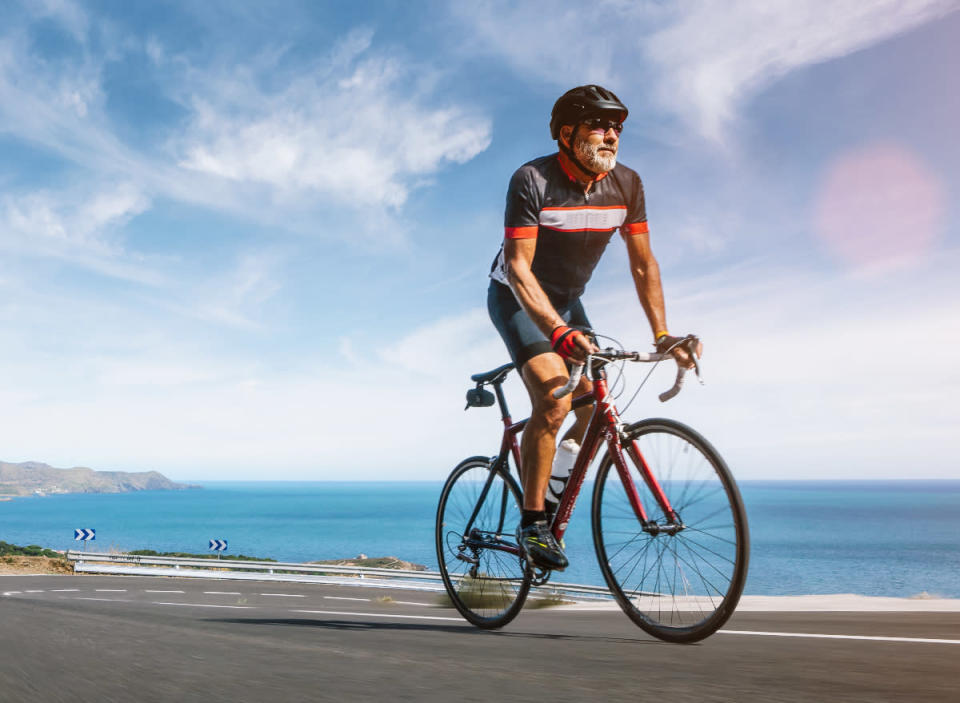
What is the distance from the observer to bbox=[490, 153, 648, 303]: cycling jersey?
3.82 meters

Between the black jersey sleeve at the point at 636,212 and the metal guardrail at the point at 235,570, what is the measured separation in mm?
22827

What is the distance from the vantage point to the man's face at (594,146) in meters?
3.80

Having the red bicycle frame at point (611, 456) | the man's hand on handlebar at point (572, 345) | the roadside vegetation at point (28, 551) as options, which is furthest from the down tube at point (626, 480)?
the roadside vegetation at point (28, 551)

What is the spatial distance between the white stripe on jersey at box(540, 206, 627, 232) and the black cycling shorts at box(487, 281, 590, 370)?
46 centimetres

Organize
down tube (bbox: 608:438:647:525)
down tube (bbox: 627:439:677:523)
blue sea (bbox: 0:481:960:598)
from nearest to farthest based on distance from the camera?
1. down tube (bbox: 627:439:677:523)
2. down tube (bbox: 608:438:647:525)
3. blue sea (bbox: 0:481:960:598)

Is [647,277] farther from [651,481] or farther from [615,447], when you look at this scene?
[651,481]

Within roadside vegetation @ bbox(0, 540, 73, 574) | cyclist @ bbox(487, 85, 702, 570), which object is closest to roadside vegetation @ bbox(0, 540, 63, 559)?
roadside vegetation @ bbox(0, 540, 73, 574)

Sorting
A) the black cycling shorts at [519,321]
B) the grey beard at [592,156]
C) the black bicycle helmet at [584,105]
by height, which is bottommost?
the black cycling shorts at [519,321]

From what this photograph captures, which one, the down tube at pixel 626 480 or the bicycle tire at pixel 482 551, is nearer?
the down tube at pixel 626 480

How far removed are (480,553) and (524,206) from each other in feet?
7.55

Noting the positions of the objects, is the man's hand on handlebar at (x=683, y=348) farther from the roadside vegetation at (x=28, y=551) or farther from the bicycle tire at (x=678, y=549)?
the roadside vegetation at (x=28, y=551)

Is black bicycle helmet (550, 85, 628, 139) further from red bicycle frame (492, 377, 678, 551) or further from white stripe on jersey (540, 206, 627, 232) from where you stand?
red bicycle frame (492, 377, 678, 551)

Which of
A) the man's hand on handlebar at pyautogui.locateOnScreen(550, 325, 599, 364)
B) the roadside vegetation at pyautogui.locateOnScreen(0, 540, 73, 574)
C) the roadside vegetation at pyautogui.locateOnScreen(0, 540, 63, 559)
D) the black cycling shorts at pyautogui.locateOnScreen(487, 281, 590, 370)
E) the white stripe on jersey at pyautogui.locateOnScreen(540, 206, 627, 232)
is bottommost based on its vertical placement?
the roadside vegetation at pyautogui.locateOnScreen(0, 540, 63, 559)

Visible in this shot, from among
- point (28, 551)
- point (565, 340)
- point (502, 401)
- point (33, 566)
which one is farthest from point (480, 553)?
point (28, 551)
